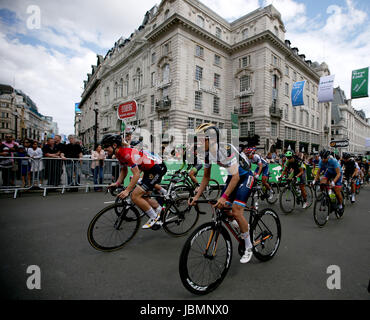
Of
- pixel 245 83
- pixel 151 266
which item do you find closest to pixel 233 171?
pixel 151 266

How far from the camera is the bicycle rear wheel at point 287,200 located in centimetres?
654

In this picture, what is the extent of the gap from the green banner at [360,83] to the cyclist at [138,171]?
16.4m

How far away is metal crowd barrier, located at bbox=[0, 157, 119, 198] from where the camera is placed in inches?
298

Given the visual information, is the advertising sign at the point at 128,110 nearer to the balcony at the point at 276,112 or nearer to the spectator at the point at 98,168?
the spectator at the point at 98,168

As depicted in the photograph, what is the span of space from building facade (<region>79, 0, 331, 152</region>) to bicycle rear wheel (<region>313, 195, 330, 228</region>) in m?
22.6

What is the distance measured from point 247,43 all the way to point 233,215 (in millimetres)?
33578

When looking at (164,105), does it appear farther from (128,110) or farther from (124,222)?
(124,222)

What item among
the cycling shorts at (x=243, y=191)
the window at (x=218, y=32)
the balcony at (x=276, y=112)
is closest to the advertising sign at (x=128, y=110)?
the cycling shorts at (x=243, y=191)

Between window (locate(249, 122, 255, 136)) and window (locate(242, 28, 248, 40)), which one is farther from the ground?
window (locate(242, 28, 248, 40))

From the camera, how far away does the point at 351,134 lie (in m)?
81.9

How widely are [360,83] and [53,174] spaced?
18.9 metres

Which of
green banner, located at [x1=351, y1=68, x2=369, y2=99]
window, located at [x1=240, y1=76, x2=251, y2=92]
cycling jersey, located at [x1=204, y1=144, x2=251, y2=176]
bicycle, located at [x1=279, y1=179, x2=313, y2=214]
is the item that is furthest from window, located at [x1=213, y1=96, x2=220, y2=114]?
cycling jersey, located at [x1=204, y1=144, x2=251, y2=176]

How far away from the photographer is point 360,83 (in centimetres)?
1439

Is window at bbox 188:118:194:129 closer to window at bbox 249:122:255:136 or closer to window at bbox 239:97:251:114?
window at bbox 239:97:251:114
